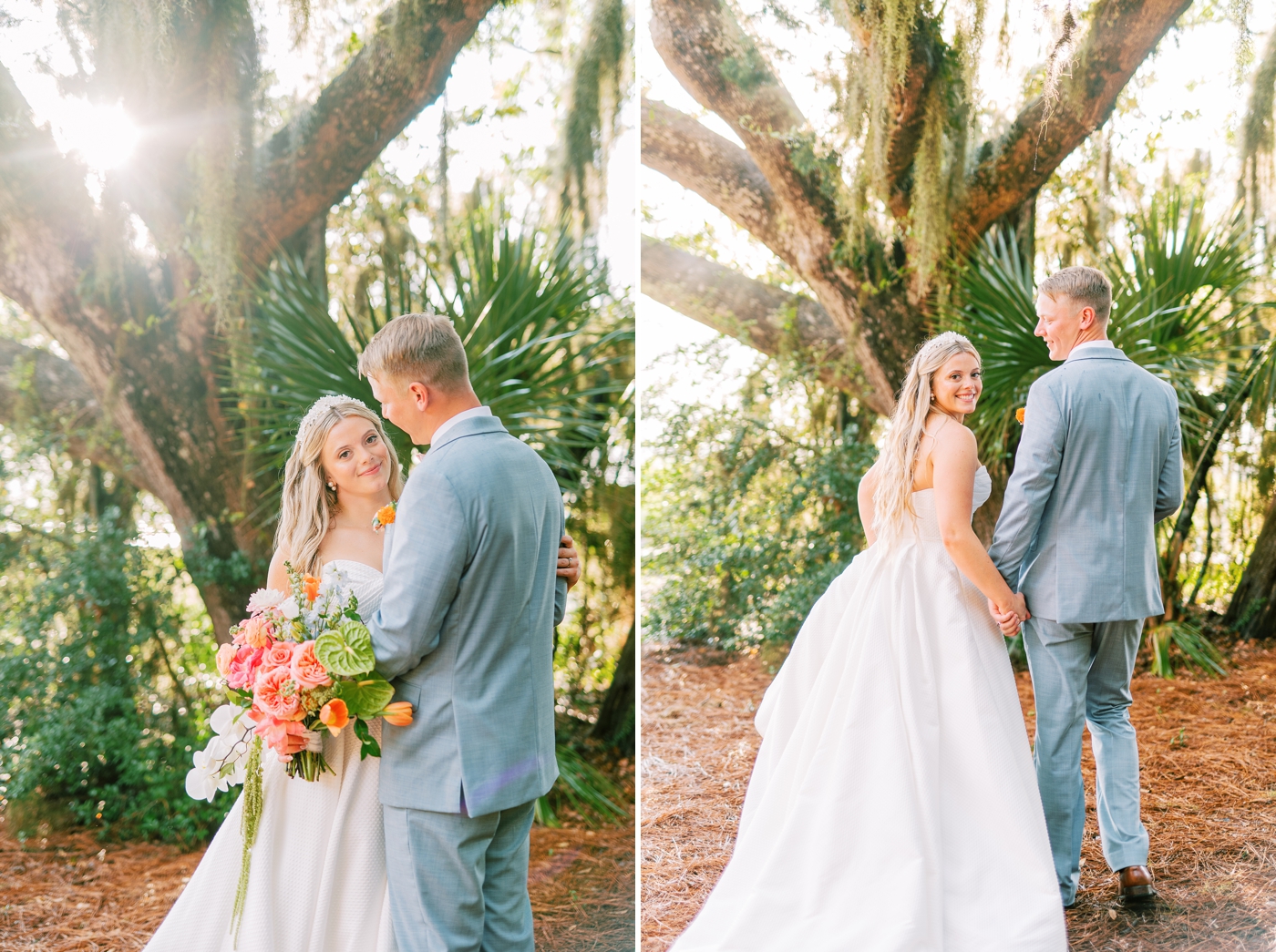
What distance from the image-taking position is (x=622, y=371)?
12.9ft

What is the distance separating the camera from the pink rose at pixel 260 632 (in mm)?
1887

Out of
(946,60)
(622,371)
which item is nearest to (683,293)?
(622,371)

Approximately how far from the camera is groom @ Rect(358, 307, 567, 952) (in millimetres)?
1733

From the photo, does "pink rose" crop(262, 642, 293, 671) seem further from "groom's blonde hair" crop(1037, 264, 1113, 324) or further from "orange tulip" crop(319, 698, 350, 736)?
"groom's blonde hair" crop(1037, 264, 1113, 324)

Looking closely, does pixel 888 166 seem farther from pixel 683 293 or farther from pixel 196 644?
pixel 196 644

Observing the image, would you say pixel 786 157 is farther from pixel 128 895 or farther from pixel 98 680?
pixel 128 895

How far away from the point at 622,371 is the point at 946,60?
1.81 m

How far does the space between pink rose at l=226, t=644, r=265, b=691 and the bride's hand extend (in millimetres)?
675

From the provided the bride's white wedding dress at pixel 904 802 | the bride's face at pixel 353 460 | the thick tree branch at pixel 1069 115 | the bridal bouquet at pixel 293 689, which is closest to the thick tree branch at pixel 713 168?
the thick tree branch at pixel 1069 115

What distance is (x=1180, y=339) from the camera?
333 cm

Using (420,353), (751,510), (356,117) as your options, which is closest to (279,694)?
(420,353)

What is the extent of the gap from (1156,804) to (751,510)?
2.07 m

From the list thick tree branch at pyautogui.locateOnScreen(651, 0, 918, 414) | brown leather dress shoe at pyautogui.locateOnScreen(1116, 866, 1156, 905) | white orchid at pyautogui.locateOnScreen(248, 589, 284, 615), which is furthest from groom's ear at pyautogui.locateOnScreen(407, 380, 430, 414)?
thick tree branch at pyautogui.locateOnScreen(651, 0, 918, 414)

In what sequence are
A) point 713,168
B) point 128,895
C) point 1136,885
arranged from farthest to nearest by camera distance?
point 713,168 → point 128,895 → point 1136,885
